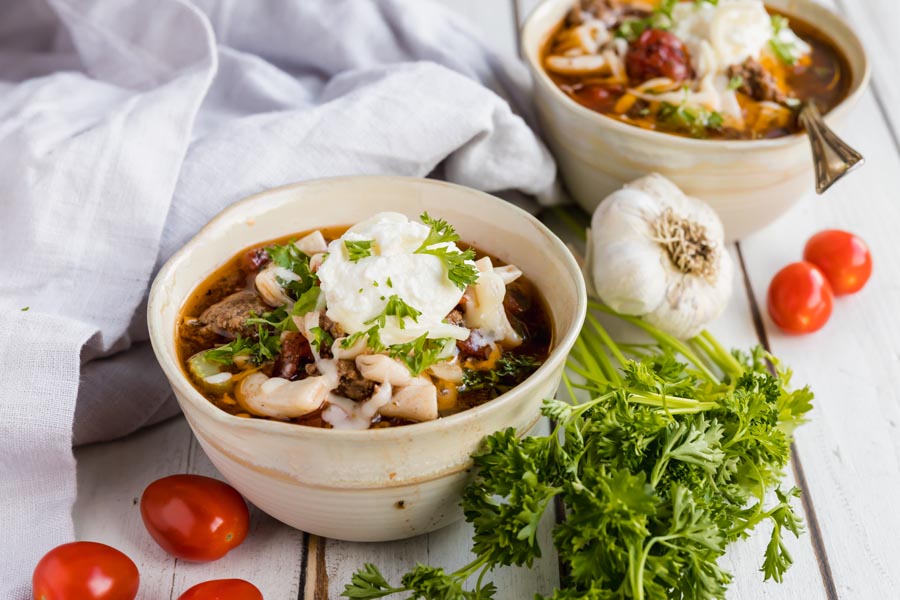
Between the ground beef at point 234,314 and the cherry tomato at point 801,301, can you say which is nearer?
the ground beef at point 234,314

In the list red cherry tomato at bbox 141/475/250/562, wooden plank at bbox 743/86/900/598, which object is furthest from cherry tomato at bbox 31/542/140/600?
wooden plank at bbox 743/86/900/598

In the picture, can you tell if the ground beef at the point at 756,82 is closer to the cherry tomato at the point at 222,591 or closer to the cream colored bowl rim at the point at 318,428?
the cream colored bowl rim at the point at 318,428

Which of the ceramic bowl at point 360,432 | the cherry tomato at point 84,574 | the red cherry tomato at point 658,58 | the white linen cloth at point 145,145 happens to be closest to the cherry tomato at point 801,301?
the red cherry tomato at point 658,58

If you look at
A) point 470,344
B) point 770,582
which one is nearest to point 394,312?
point 470,344

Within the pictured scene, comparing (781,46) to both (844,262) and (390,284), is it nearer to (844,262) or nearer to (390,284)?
(844,262)

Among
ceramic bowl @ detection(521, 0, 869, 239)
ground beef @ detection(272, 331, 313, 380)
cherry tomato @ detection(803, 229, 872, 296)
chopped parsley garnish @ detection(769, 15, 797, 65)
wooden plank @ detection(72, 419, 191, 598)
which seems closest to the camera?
ground beef @ detection(272, 331, 313, 380)

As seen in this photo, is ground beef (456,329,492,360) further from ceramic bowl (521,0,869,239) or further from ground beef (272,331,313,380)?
ceramic bowl (521,0,869,239)
